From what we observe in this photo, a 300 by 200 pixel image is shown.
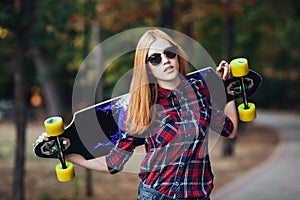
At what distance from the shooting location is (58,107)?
19.4 meters

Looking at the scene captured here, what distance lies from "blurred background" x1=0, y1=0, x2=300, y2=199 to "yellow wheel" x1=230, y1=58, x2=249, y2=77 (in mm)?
3458

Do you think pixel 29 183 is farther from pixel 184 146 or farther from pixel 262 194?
pixel 184 146

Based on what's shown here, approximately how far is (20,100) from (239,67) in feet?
14.8

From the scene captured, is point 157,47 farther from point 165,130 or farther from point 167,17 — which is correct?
point 167,17

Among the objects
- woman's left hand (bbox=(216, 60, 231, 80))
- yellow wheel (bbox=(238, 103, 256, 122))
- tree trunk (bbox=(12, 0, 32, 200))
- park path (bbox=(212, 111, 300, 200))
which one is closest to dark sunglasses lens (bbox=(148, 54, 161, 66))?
woman's left hand (bbox=(216, 60, 231, 80))

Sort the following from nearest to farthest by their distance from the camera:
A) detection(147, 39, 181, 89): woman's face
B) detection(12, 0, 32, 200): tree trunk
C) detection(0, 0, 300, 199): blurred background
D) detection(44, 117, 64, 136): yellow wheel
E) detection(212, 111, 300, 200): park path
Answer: detection(44, 117, 64, 136): yellow wheel < detection(147, 39, 181, 89): woman's face < detection(12, 0, 32, 200): tree trunk < detection(0, 0, 300, 199): blurred background < detection(212, 111, 300, 200): park path

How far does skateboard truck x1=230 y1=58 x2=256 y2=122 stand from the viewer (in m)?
2.79

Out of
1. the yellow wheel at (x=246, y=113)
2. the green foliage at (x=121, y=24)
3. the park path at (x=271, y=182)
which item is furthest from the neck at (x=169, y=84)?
the park path at (x=271, y=182)

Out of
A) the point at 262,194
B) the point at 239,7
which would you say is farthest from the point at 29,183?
the point at 239,7

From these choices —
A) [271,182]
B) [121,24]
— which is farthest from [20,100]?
[121,24]

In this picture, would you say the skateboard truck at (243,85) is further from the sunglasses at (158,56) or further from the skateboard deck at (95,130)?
the sunglasses at (158,56)

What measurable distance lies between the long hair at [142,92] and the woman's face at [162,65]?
3cm

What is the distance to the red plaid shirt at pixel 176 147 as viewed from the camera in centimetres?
262

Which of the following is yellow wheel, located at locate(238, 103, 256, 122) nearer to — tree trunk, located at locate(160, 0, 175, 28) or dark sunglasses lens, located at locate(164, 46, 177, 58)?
dark sunglasses lens, located at locate(164, 46, 177, 58)
